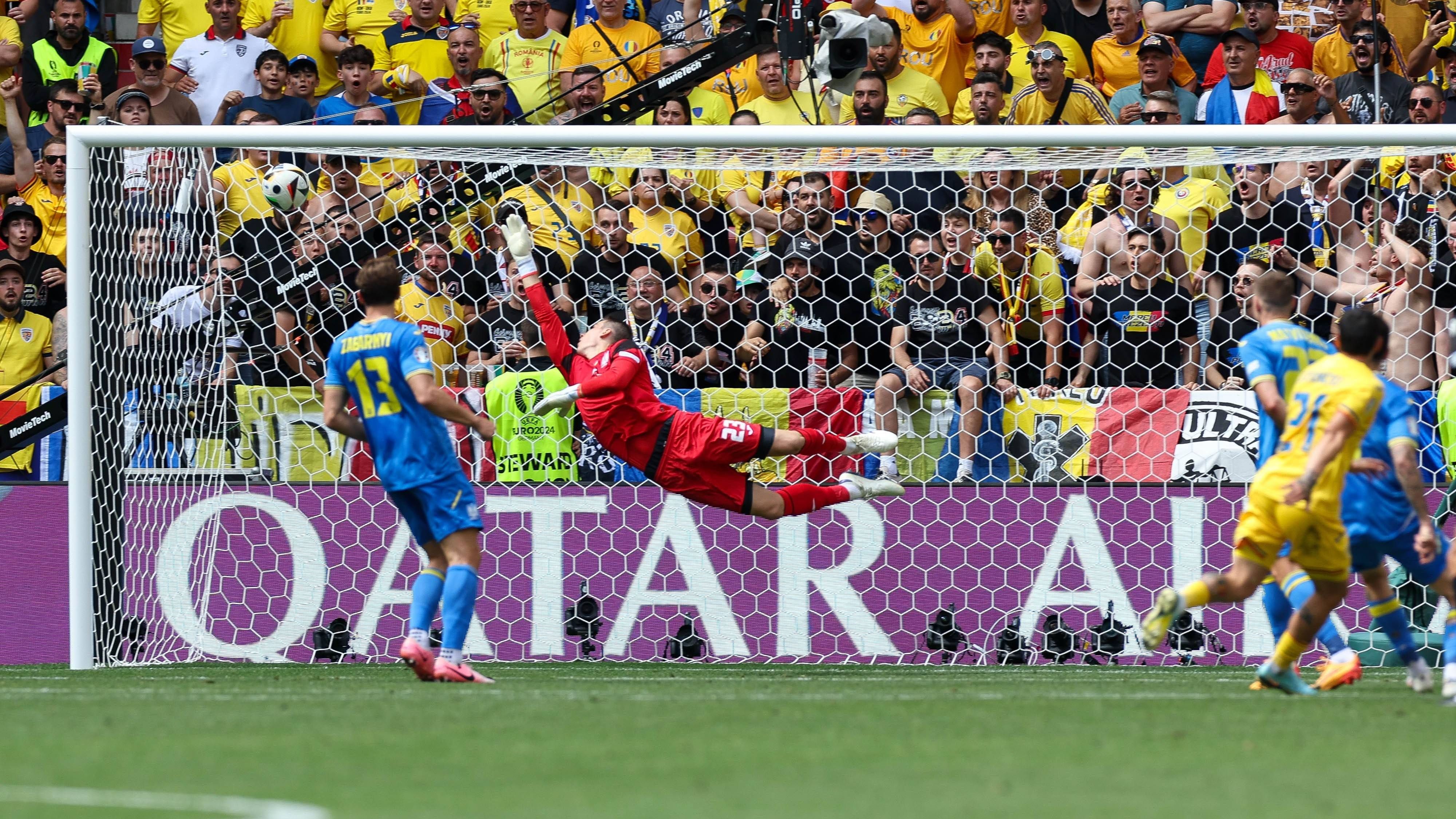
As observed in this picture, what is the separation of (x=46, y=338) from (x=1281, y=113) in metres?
8.11

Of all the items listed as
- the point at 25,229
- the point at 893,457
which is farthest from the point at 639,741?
the point at 25,229

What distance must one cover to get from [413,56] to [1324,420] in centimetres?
881

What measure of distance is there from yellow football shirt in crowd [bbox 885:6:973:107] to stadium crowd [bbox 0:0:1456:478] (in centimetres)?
76

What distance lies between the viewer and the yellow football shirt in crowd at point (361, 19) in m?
13.4

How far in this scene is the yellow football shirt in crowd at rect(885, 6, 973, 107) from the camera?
495 inches

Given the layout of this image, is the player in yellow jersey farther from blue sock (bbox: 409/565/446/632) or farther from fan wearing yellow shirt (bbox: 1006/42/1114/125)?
fan wearing yellow shirt (bbox: 1006/42/1114/125)

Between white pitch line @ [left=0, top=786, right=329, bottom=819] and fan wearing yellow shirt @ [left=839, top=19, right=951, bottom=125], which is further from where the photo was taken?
fan wearing yellow shirt @ [left=839, top=19, right=951, bottom=125]

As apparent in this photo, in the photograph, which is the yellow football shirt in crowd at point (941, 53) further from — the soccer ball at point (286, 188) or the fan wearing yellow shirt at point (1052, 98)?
the soccer ball at point (286, 188)

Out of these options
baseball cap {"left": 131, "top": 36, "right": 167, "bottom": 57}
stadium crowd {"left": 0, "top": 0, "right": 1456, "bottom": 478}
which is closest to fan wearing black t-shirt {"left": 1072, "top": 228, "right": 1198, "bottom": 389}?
stadium crowd {"left": 0, "top": 0, "right": 1456, "bottom": 478}

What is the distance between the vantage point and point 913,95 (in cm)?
1199

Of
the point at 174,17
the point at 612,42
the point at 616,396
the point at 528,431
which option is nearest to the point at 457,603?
the point at 616,396

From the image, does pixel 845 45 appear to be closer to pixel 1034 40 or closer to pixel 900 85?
pixel 900 85

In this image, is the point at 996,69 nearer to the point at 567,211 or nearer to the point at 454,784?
the point at 567,211

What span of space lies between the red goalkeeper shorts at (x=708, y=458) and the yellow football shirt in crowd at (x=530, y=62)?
4297 millimetres
